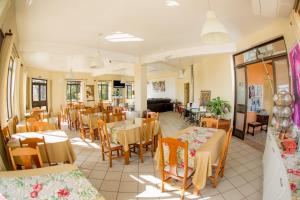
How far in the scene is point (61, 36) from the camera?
4.19 m

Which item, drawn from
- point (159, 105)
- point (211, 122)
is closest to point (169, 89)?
point (159, 105)

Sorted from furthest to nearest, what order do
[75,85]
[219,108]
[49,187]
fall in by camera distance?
[75,85]
[219,108]
[49,187]

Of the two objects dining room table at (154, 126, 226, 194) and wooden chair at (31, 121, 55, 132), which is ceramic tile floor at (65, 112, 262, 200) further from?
wooden chair at (31, 121, 55, 132)

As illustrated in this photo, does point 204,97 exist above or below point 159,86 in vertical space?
below

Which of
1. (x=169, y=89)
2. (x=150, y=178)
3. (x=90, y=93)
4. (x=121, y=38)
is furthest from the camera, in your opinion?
(x=169, y=89)

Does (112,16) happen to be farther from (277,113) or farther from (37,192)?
(277,113)

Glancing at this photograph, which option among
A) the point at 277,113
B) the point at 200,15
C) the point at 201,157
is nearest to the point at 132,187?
the point at 201,157

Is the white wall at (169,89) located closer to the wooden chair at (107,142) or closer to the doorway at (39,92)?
the doorway at (39,92)

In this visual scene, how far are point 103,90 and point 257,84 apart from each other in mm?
9620

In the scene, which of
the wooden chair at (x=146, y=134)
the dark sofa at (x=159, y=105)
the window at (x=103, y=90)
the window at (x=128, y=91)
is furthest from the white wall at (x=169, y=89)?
the wooden chair at (x=146, y=134)

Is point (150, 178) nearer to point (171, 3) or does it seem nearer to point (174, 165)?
point (174, 165)

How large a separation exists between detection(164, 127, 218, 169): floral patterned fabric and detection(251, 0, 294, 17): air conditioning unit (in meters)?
2.07

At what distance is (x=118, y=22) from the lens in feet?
11.2

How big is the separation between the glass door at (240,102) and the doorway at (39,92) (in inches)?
367
